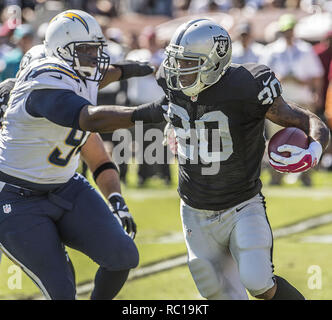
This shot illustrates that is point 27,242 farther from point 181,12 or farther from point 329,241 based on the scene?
point 181,12

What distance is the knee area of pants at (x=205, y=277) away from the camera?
146 inches

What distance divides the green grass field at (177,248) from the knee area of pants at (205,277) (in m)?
0.93

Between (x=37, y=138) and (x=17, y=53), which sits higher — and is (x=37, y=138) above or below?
above

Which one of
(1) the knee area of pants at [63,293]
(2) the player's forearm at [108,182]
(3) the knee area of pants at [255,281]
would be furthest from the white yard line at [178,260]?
(3) the knee area of pants at [255,281]

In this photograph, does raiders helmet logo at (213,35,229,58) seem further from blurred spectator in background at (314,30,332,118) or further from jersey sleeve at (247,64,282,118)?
blurred spectator in background at (314,30,332,118)

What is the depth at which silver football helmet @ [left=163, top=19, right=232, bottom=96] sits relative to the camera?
11.8 feet

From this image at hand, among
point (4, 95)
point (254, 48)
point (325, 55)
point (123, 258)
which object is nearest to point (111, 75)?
point (4, 95)

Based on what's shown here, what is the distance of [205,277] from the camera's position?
12.2ft

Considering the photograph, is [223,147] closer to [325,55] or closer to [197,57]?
[197,57]

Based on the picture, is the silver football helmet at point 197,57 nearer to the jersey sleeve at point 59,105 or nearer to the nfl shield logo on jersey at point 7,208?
the jersey sleeve at point 59,105

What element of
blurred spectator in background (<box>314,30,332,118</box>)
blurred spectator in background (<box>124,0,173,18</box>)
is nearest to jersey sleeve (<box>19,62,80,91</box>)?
blurred spectator in background (<box>314,30,332,118</box>)

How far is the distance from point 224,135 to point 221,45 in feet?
1.44

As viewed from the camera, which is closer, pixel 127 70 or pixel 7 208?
pixel 7 208

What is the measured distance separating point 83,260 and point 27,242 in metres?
2.27
